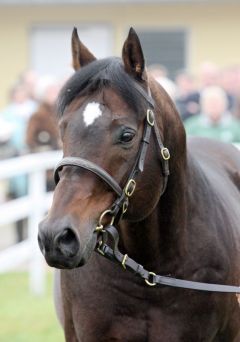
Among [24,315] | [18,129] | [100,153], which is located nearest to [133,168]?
[100,153]

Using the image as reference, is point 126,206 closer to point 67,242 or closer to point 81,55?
point 67,242

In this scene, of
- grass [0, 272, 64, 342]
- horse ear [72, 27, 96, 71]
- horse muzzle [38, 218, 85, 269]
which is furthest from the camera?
grass [0, 272, 64, 342]

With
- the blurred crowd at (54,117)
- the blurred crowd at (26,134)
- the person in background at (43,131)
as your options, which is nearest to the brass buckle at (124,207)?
the blurred crowd at (54,117)

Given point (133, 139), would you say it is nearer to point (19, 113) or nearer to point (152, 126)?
point (152, 126)

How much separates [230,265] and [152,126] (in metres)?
0.98

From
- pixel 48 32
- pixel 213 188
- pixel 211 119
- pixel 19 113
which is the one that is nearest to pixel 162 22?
pixel 48 32

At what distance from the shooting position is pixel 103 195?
4.15 m

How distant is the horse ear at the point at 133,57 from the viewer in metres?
4.37

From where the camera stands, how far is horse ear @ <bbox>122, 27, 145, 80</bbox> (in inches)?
172

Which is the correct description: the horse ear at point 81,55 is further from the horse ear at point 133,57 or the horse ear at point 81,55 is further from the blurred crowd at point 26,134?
the blurred crowd at point 26,134

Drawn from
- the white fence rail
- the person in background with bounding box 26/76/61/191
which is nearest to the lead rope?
the white fence rail

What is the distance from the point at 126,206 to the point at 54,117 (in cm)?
723

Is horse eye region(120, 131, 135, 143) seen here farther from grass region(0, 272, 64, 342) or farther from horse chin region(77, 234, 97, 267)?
grass region(0, 272, 64, 342)

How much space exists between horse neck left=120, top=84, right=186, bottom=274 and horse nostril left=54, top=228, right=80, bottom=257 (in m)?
0.78
